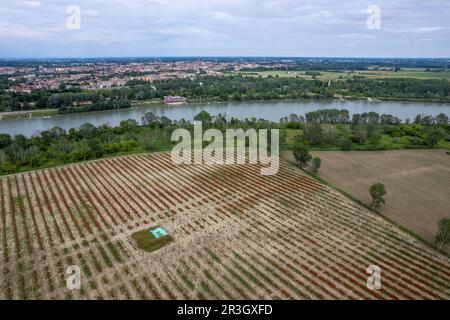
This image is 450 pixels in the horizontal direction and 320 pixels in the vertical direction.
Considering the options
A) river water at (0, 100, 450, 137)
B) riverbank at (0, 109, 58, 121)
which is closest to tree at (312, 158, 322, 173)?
river water at (0, 100, 450, 137)

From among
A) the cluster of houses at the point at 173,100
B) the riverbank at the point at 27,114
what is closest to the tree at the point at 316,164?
the cluster of houses at the point at 173,100

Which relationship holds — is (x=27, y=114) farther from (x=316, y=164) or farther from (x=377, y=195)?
(x=377, y=195)

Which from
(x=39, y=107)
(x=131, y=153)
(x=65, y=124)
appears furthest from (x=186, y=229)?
(x=39, y=107)

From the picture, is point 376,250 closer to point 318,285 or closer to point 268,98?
point 318,285

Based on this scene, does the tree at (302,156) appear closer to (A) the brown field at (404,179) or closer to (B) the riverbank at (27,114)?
(A) the brown field at (404,179)

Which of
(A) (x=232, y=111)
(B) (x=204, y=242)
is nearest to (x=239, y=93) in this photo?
(A) (x=232, y=111)

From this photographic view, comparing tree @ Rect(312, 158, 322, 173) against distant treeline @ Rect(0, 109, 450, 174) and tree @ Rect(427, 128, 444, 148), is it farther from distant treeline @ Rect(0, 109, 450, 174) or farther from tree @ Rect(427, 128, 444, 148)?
tree @ Rect(427, 128, 444, 148)
